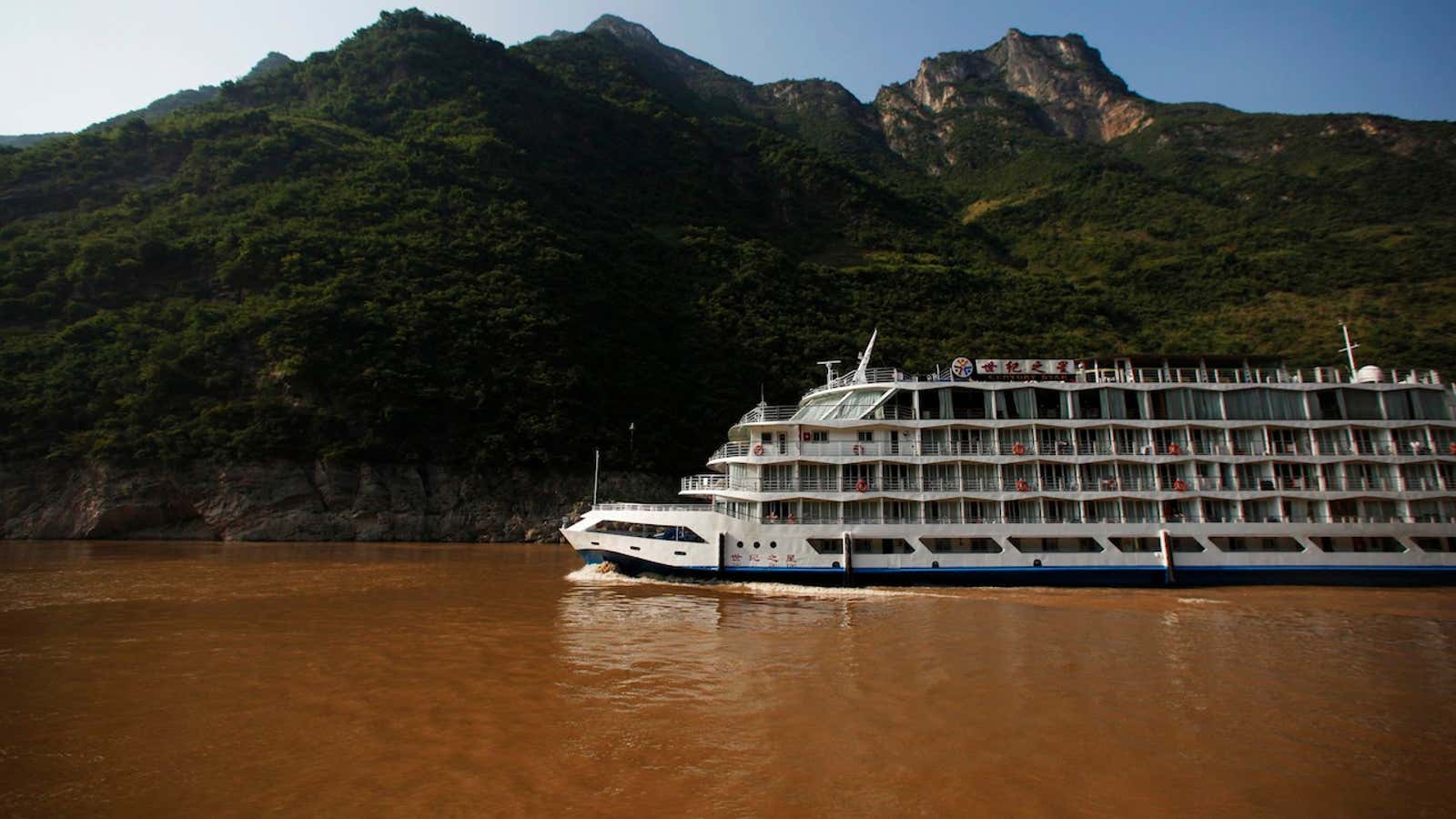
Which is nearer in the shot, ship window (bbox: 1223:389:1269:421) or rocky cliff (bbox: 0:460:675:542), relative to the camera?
ship window (bbox: 1223:389:1269:421)

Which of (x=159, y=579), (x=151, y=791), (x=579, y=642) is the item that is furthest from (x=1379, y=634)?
(x=159, y=579)

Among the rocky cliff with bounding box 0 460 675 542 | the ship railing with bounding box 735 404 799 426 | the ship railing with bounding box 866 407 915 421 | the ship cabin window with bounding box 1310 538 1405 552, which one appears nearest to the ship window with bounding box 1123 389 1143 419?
the ship cabin window with bounding box 1310 538 1405 552

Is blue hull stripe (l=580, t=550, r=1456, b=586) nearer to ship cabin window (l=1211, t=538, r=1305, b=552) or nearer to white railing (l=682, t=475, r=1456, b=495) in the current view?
ship cabin window (l=1211, t=538, r=1305, b=552)

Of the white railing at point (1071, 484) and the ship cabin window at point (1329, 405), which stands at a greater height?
the ship cabin window at point (1329, 405)

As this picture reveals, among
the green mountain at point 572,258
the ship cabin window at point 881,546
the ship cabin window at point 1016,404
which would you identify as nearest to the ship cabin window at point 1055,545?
the ship cabin window at point 881,546

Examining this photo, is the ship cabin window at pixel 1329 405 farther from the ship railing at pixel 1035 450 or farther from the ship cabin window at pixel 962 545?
the ship cabin window at pixel 962 545

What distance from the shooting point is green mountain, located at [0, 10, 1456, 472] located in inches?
2095

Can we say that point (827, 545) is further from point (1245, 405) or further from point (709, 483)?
point (1245, 405)

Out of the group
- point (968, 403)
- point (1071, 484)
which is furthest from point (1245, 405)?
point (968, 403)

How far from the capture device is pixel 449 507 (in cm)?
5131

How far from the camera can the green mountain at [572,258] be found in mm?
53219

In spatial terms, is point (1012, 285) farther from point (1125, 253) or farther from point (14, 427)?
point (14, 427)

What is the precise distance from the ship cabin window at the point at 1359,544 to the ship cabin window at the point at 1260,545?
2.62ft

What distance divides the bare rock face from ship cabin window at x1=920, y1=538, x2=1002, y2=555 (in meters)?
152
